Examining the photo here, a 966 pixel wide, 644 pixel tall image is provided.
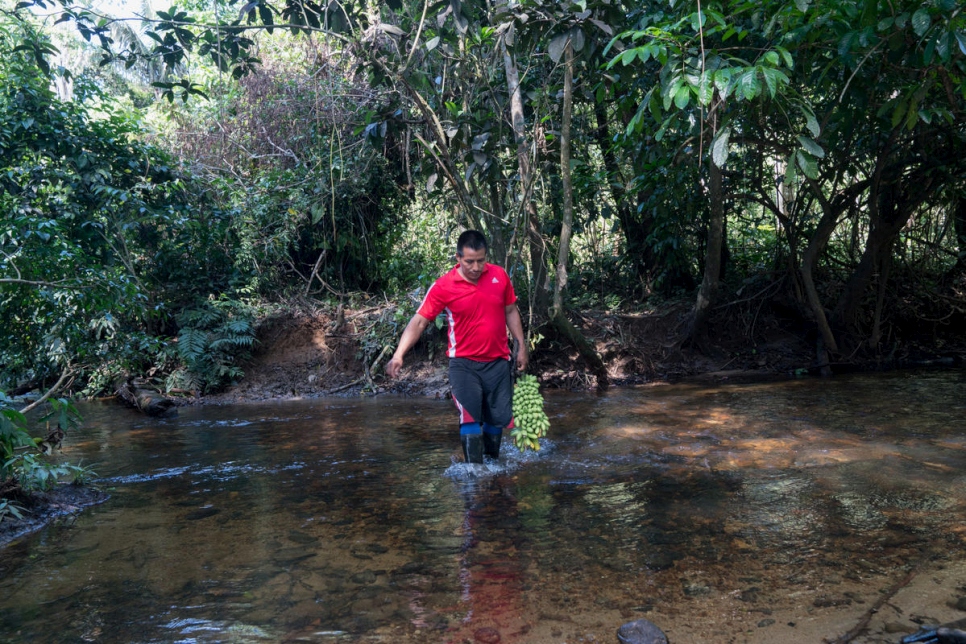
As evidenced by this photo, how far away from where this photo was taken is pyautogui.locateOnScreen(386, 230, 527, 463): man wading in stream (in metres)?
5.63

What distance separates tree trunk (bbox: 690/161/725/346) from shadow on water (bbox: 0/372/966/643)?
2.65 metres

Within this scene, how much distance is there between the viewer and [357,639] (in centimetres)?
312

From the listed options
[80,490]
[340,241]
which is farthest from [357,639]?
[340,241]

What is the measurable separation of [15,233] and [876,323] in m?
10.1

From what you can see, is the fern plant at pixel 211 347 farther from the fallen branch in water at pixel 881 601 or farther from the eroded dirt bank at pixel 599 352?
the fallen branch in water at pixel 881 601

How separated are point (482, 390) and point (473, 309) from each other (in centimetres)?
64

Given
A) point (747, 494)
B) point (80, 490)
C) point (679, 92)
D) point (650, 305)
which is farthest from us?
point (650, 305)

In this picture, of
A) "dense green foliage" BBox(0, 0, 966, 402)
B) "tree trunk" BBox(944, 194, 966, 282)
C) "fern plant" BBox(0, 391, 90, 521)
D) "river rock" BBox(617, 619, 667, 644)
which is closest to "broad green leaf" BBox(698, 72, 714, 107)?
"dense green foliage" BBox(0, 0, 966, 402)

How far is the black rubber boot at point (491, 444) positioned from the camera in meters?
6.03

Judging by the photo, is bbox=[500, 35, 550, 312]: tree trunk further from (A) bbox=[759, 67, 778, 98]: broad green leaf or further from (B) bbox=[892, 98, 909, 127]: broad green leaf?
(B) bbox=[892, 98, 909, 127]: broad green leaf

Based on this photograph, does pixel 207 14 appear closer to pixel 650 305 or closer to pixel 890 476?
pixel 650 305

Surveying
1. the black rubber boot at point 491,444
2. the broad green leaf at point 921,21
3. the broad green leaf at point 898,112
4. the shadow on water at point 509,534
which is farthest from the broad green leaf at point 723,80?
the black rubber boot at point 491,444

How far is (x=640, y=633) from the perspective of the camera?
116 inches

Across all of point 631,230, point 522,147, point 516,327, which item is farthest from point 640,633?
point 631,230
